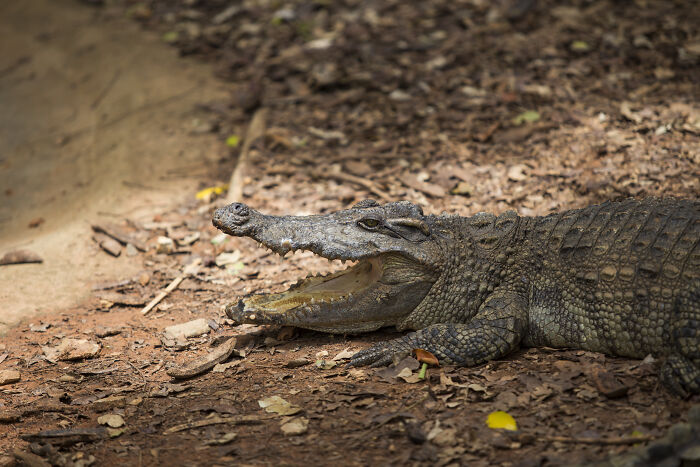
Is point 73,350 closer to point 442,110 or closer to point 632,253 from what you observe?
point 632,253

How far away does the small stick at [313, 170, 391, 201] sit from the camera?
582cm

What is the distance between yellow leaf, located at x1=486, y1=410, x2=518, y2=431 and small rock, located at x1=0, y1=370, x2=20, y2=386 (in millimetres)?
2920

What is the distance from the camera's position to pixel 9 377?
3.96 metres

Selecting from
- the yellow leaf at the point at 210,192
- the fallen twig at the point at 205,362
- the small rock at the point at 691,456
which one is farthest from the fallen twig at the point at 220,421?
the yellow leaf at the point at 210,192

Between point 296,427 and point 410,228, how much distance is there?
4.96 ft

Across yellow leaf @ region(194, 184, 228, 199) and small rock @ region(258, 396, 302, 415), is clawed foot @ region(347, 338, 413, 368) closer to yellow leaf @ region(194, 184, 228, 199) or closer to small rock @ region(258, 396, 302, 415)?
small rock @ region(258, 396, 302, 415)

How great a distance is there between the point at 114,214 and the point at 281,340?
271cm

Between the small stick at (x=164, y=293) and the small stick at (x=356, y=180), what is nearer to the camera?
the small stick at (x=164, y=293)

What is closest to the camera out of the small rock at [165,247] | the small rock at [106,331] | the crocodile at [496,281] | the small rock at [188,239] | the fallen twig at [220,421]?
the fallen twig at [220,421]

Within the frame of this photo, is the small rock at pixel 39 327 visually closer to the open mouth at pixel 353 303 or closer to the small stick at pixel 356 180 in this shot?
the open mouth at pixel 353 303

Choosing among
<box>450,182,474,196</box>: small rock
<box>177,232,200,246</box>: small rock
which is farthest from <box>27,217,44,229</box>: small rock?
<box>450,182,474,196</box>: small rock

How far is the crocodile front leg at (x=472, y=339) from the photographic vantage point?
3.74 meters

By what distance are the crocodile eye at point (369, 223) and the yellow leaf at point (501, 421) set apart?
1.43 metres

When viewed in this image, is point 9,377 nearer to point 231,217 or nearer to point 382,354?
point 231,217
